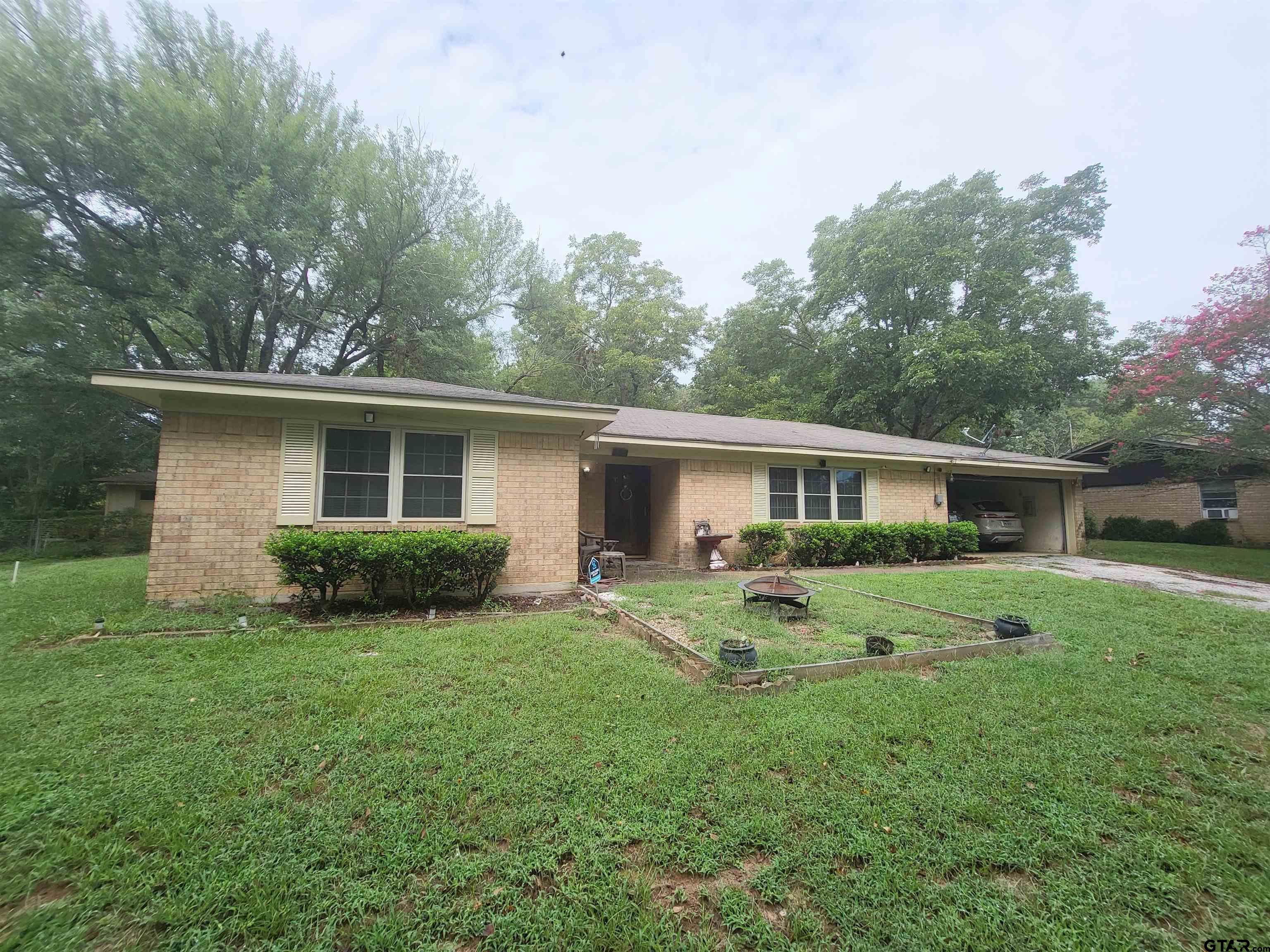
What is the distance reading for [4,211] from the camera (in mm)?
13078

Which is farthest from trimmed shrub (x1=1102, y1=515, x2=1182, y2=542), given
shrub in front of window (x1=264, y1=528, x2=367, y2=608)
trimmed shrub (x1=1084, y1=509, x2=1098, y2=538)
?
shrub in front of window (x1=264, y1=528, x2=367, y2=608)

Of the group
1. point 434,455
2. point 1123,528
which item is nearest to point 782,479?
point 434,455

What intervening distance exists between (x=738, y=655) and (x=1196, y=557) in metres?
16.5

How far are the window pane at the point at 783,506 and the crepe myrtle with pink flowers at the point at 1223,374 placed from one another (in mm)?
9354

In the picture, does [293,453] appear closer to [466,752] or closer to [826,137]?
[466,752]

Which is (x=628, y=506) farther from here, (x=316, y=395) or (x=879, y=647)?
(x=879, y=647)

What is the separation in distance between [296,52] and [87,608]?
19.1 meters

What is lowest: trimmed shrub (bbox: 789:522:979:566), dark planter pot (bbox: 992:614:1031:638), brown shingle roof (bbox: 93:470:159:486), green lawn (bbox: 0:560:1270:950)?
green lawn (bbox: 0:560:1270:950)

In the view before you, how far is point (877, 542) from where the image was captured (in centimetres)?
1097

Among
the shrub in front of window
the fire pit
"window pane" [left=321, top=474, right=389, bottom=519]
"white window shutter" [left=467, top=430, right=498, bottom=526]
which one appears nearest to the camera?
the shrub in front of window

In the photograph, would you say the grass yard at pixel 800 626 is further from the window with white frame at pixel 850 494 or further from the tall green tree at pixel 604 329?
the tall green tree at pixel 604 329

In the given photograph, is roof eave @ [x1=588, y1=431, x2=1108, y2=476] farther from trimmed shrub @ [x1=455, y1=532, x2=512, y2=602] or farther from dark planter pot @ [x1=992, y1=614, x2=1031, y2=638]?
dark planter pot @ [x1=992, y1=614, x2=1031, y2=638]

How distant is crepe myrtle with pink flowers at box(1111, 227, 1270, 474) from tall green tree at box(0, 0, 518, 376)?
2127 centimetres

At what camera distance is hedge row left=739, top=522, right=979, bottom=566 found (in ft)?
33.8
